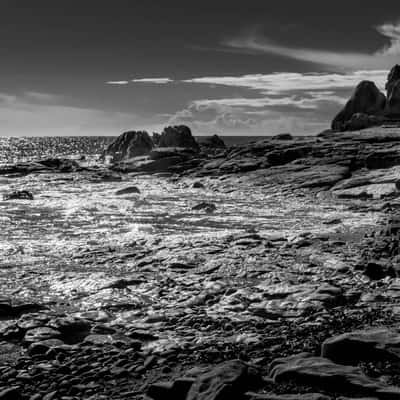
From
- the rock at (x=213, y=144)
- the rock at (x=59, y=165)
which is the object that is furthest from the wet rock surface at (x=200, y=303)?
the rock at (x=213, y=144)

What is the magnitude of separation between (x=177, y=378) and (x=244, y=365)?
1.17 meters

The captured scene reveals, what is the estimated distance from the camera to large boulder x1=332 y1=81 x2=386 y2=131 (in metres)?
116

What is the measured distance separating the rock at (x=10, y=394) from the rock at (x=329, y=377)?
4438 millimetres

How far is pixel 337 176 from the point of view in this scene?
149ft

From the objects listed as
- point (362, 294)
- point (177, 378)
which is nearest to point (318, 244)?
point (362, 294)

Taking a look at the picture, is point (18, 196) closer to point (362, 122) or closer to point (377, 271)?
point (377, 271)

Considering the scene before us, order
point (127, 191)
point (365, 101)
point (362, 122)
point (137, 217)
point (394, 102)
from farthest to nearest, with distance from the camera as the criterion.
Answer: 1. point (365, 101)
2. point (394, 102)
3. point (362, 122)
4. point (127, 191)
5. point (137, 217)

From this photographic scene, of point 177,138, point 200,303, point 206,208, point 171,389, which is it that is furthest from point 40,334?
point 177,138

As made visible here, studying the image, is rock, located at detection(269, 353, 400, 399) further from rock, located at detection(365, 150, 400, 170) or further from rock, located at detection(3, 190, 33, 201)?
rock, located at detection(365, 150, 400, 170)

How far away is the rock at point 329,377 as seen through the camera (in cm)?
732

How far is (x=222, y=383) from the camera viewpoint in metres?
7.64

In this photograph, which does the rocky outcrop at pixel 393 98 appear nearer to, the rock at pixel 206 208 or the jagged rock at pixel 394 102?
the jagged rock at pixel 394 102

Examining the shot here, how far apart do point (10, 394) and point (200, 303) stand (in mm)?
6260

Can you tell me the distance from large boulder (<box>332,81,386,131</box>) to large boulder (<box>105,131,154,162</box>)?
46.9 m
